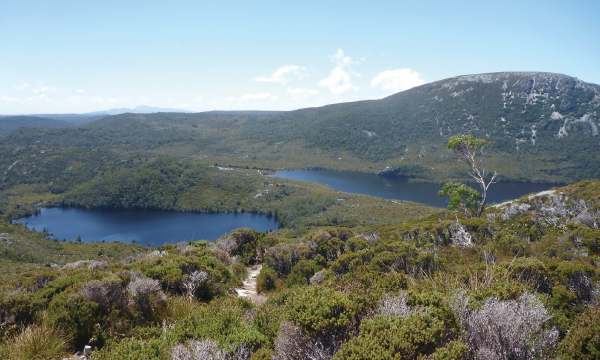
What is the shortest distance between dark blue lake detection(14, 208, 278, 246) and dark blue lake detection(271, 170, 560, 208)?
48.8 meters

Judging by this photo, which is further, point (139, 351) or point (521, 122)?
point (521, 122)

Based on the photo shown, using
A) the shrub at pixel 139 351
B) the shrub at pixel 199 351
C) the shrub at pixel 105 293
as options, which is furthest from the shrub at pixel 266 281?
the shrub at pixel 199 351

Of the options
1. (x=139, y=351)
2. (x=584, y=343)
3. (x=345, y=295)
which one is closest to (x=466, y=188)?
(x=584, y=343)

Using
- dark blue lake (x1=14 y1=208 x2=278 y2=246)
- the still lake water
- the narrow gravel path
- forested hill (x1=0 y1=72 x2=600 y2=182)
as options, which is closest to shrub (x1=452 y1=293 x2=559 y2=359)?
the narrow gravel path

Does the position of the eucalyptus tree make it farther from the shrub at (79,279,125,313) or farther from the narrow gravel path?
the shrub at (79,279,125,313)

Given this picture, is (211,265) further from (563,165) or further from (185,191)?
(563,165)

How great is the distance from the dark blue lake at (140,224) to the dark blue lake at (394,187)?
4879 centimetres

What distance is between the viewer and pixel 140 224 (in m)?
99.6

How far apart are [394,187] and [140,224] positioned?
101m

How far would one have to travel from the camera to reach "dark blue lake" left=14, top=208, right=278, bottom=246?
86062 mm

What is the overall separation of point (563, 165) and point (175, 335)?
585 feet

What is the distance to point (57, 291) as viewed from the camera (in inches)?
302

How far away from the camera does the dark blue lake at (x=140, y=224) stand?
3388 inches

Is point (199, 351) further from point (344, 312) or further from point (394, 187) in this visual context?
point (394, 187)
